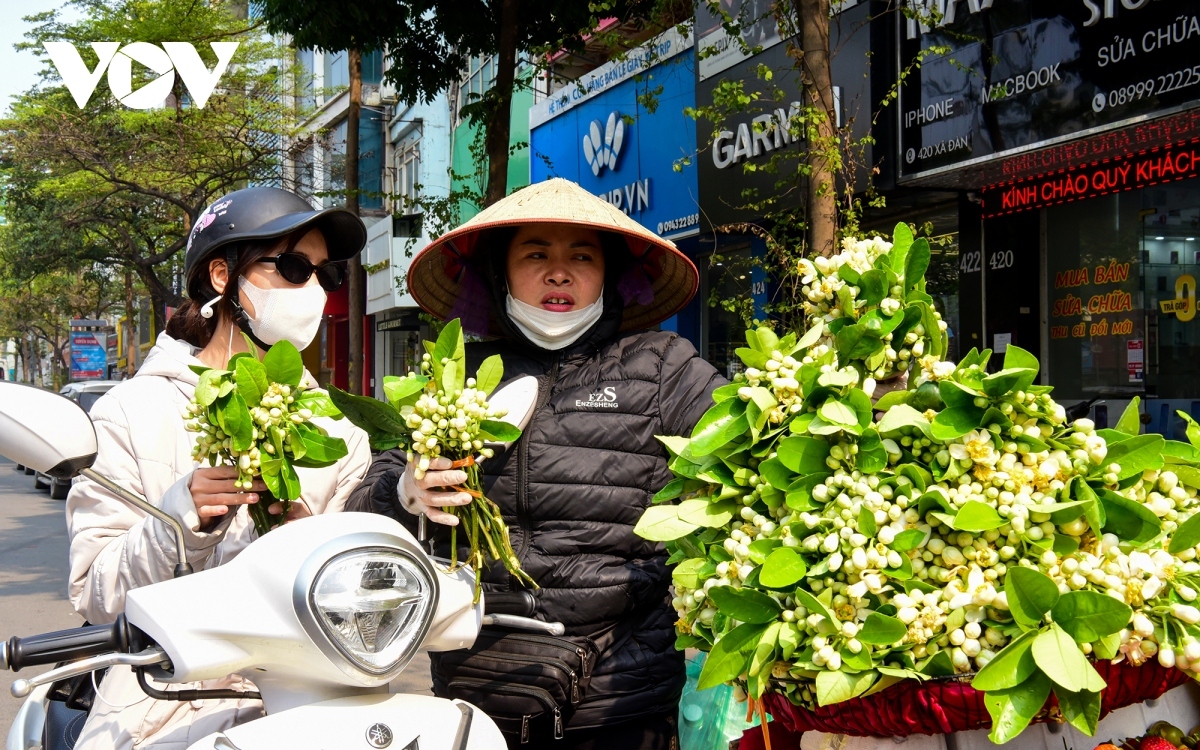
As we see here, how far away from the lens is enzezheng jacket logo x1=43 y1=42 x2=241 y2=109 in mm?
14586

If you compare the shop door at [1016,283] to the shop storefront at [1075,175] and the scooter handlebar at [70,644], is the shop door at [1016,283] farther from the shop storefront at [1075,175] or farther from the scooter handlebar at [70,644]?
the scooter handlebar at [70,644]

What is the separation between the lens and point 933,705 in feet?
4.58

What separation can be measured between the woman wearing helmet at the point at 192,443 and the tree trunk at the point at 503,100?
6.15 meters

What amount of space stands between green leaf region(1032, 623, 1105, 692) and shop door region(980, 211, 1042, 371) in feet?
23.0

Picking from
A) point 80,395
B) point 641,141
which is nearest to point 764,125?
point 641,141

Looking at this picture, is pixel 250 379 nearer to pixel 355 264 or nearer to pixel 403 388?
pixel 403 388

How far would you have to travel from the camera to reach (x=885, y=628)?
4.46 feet

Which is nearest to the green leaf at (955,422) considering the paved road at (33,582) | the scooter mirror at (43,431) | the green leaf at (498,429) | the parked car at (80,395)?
the green leaf at (498,429)

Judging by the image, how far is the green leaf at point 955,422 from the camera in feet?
4.83

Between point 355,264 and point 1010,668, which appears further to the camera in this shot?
point 355,264

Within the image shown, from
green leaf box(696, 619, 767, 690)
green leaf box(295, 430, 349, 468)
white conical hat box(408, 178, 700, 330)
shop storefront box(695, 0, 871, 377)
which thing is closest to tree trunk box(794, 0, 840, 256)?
white conical hat box(408, 178, 700, 330)

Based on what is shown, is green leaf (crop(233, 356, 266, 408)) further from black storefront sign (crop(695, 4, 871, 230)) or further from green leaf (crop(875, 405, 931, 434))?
black storefront sign (crop(695, 4, 871, 230))

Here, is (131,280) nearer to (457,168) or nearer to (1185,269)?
(457,168)

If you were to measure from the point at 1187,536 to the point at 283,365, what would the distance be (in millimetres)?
1465
